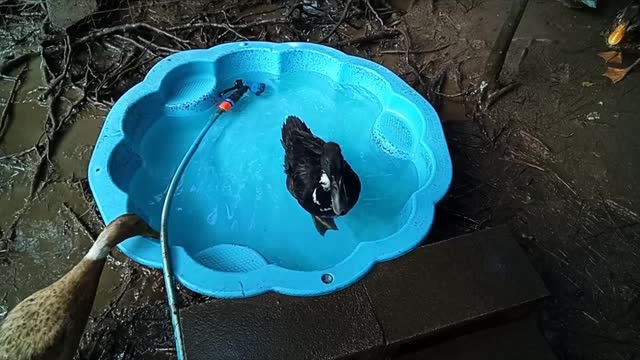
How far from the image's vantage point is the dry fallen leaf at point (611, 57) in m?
4.34

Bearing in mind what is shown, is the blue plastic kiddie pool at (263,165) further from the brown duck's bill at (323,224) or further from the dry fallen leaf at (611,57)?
→ the dry fallen leaf at (611,57)

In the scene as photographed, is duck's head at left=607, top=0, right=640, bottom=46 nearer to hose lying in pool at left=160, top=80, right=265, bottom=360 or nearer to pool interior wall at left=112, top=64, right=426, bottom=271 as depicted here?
pool interior wall at left=112, top=64, right=426, bottom=271

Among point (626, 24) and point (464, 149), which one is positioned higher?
point (626, 24)

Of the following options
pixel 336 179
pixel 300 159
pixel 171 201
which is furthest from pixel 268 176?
pixel 336 179

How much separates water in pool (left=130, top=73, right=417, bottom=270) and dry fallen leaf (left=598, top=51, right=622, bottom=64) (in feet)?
7.45

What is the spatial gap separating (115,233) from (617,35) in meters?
4.57

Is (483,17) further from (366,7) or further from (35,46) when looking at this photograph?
A: (35,46)

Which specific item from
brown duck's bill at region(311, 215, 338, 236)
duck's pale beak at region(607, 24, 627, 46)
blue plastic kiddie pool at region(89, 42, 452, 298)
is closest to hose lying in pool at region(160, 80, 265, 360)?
blue plastic kiddie pool at region(89, 42, 452, 298)

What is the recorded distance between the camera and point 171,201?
3.12 metres

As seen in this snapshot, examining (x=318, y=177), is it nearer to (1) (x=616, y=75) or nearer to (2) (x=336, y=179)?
(2) (x=336, y=179)

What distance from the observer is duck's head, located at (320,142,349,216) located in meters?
2.80

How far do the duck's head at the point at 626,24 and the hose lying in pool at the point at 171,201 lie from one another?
10.8 feet

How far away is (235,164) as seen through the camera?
361 cm

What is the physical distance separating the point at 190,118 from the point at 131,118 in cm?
47
